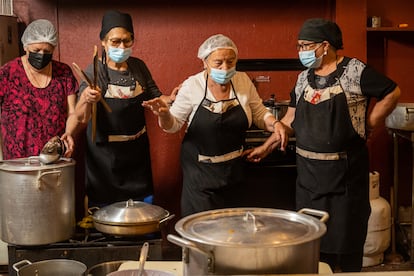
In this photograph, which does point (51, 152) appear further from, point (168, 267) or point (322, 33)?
point (322, 33)

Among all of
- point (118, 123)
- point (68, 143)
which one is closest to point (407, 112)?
point (118, 123)

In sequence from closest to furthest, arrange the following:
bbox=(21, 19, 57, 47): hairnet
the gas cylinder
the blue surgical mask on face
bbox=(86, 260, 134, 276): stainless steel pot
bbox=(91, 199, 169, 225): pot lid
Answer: bbox=(86, 260, 134, 276): stainless steel pot → bbox=(91, 199, 169, 225): pot lid → the blue surgical mask on face → bbox=(21, 19, 57, 47): hairnet → the gas cylinder

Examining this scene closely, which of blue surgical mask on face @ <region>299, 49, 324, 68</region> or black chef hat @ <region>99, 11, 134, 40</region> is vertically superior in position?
black chef hat @ <region>99, 11, 134, 40</region>

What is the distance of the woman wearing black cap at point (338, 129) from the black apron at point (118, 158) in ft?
3.23

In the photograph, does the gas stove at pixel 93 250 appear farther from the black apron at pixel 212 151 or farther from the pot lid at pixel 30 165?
the pot lid at pixel 30 165

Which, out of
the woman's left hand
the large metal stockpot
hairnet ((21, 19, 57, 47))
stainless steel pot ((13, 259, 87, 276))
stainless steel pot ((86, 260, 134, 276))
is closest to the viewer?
the large metal stockpot

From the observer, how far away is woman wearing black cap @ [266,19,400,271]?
2.91 metres

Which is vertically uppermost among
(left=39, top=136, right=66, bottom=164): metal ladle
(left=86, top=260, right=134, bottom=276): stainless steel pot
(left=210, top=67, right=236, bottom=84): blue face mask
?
(left=210, top=67, right=236, bottom=84): blue face mask

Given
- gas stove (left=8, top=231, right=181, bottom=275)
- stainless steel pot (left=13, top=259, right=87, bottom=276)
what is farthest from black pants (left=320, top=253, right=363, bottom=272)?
stainless steel pot (left=13, top=259, right=87, bottom=276)

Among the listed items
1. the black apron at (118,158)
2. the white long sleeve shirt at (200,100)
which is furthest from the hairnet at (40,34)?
Result: the white long sleeve shirt at (200,100)

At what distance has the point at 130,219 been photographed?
2.85 m

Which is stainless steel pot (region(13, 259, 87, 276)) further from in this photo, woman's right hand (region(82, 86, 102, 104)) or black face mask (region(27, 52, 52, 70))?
black face mask (region(27, 52, 52, 70))

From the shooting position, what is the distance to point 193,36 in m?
4.19

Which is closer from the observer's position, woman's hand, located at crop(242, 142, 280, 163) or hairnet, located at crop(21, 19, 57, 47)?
woman's hand, located at crop(242, 142, 280, 163)
